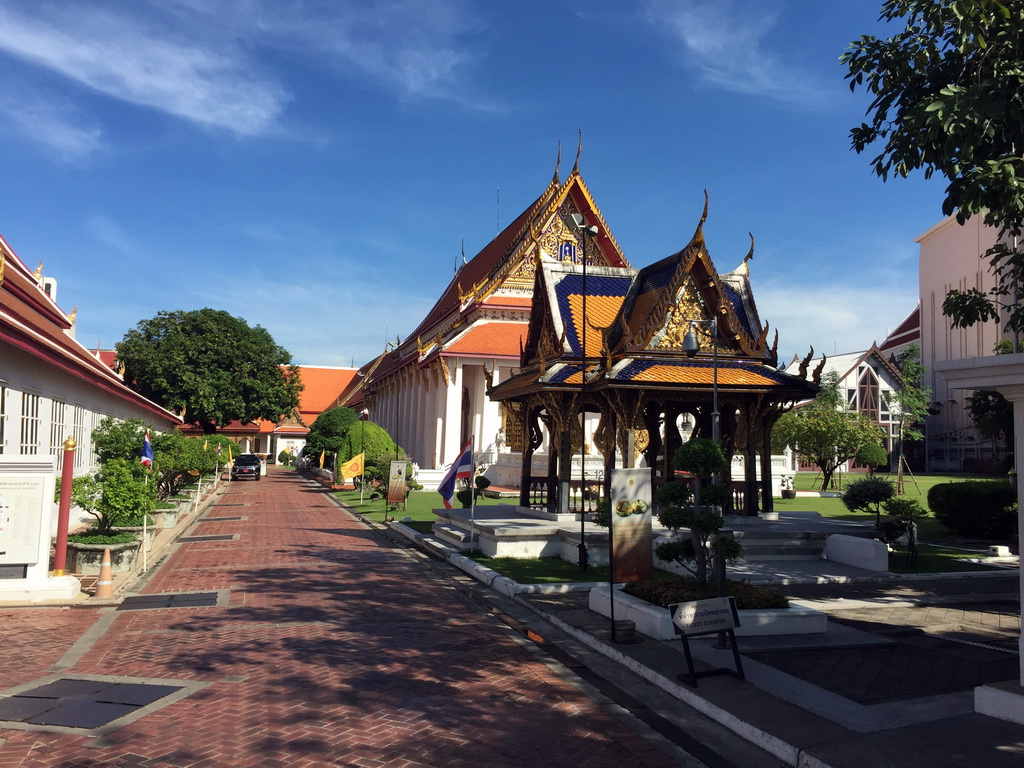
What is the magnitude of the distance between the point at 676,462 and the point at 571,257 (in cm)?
3358

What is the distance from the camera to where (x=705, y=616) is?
738cm

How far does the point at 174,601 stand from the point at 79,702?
200 inches

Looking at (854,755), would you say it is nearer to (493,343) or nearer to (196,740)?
(196,740)

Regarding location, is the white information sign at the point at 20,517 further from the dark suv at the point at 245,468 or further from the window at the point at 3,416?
the dark suv at the point at 245,468

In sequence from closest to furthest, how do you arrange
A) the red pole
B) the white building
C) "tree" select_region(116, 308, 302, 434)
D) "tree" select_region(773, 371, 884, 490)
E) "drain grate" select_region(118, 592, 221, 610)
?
1. "drain grate" select_region(118, 592, 221, 610)
2. the red pole
3. the white building
4. "tree" select_region(773, 371, 884, 490)
5. "tree" select_region(116, 308, 302, 434)

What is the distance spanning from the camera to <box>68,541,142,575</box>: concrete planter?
1383 cm

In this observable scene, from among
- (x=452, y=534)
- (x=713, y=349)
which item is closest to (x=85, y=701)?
(x=452, y=534)

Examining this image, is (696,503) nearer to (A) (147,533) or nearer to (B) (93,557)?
(B) (93,557)

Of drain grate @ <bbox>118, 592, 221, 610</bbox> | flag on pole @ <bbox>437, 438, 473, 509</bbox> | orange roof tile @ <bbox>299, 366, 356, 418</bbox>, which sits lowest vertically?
drain grate @ <bbox>118, 592, 221, 610</bbox>

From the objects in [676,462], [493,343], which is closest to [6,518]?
[676,462]

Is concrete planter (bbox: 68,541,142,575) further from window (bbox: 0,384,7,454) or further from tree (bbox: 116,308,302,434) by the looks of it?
tree (bbox: 116,308,302,434)

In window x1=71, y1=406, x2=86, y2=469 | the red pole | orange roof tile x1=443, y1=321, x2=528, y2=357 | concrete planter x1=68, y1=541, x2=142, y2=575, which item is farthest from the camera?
orange roof tile x1=443, y1=321, x2=528, y2=357

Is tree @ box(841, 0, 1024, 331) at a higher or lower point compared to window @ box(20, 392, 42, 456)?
higher

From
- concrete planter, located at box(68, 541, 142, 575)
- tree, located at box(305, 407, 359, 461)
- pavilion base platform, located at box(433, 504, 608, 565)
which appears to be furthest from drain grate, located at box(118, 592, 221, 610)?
tree, located at box(305, 407, 359, 461)
